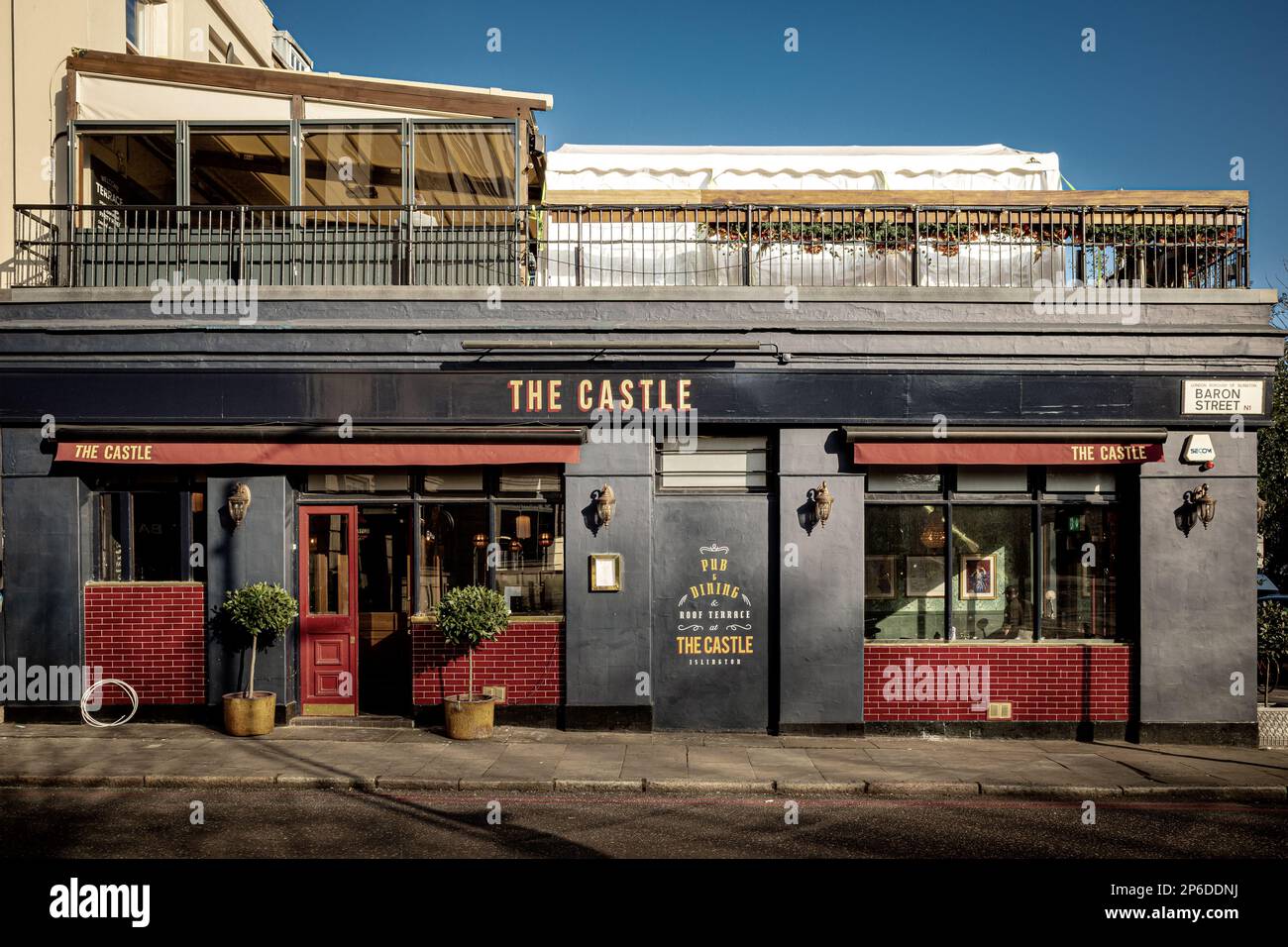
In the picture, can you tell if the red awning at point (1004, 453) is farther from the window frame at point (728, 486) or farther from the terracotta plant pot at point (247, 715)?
the terracotta plant pot at point (247, 715)

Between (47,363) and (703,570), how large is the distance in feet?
28.3

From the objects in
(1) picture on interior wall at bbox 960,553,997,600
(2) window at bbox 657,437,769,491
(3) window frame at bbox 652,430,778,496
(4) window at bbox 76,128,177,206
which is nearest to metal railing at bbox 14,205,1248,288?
(4) window at bbox 76,128,177,206

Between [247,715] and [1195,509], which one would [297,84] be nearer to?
[247,715]

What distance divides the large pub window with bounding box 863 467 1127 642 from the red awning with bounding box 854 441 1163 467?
0.47 m

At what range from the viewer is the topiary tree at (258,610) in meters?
11.2

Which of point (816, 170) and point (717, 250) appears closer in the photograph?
point (717, 250)

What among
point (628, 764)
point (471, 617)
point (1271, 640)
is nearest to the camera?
point (628, 764)

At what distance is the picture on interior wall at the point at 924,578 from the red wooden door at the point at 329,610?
711 centimetres

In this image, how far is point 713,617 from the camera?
11688 mm

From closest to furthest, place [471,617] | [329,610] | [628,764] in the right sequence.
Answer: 1. [628,764]
2. [471,617]
3. [329,610]

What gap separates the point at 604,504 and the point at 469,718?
9.80ft

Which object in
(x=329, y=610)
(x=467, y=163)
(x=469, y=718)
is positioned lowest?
(x=469, y=718)

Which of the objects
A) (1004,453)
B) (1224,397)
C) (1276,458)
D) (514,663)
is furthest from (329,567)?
(1276,458)
